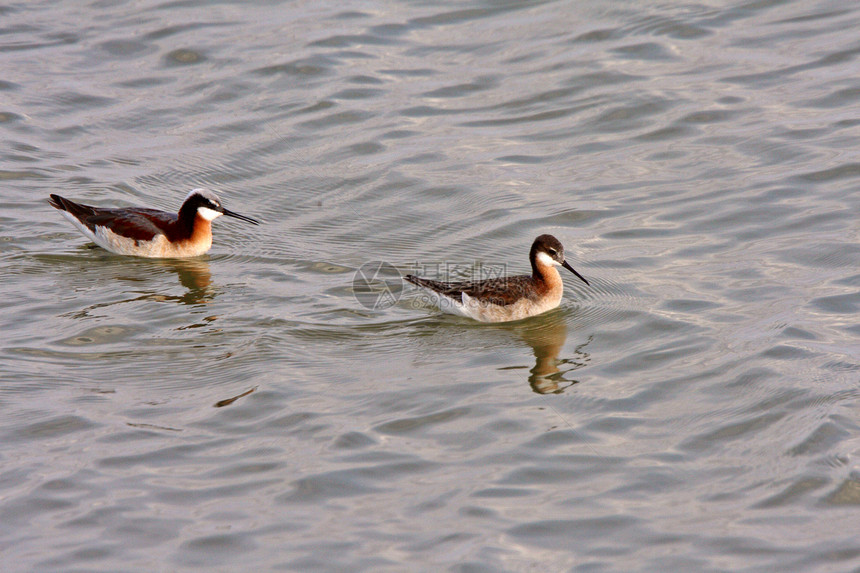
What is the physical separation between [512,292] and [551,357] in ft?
3.79

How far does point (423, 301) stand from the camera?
997cm

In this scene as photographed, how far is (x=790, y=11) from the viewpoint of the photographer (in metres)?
15.8

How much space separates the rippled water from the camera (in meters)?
6.07

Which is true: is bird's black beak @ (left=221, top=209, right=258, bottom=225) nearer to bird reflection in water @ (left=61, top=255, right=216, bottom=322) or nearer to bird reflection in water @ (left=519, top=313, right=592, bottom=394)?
bird reflection in water @ (left=61, top=255, right=216, bottom=322)

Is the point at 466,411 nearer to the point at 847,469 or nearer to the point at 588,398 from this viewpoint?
the point at 588,398

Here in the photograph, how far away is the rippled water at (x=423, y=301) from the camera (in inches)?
239

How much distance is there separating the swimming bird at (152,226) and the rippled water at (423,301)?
0.70ft

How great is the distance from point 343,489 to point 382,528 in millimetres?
547

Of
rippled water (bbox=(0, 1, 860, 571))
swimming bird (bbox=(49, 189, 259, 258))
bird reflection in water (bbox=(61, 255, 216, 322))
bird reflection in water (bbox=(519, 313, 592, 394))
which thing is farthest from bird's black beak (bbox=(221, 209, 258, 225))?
bird reflection in water (bbox=(519, 313, 592, 394))

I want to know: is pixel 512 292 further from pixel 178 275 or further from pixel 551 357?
pixel 178 275

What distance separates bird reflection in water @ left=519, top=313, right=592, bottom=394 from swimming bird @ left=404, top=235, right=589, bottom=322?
0.23 meters

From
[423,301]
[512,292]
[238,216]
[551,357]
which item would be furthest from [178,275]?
[551,357]

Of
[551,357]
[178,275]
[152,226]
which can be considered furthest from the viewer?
[152,226]

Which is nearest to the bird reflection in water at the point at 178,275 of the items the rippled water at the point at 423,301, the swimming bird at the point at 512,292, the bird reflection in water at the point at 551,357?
the rippled water at the point at 423,301
